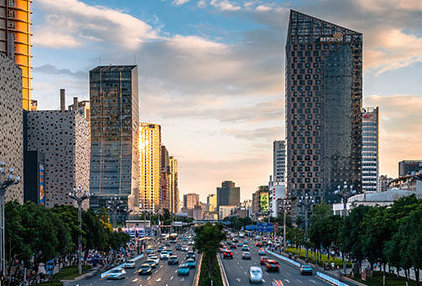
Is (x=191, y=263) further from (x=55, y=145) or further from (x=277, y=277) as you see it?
(x=55, y=145)

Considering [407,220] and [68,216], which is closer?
[407,220]

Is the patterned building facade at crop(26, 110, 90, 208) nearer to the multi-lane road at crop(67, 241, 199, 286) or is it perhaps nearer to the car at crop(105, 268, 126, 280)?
the multi-lane road at crop(67, 241, 199, 286)

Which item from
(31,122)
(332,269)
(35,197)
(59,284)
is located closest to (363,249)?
(332,269)

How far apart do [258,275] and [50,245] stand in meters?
23.3

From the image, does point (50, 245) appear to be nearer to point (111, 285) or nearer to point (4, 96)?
point (111, 285)

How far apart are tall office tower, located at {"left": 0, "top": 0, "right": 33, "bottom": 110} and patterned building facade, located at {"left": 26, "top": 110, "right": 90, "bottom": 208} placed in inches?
668

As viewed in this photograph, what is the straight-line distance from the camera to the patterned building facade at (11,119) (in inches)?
5458

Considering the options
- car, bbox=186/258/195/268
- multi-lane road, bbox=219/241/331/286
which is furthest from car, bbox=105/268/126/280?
car, bbox=186/258/195/268

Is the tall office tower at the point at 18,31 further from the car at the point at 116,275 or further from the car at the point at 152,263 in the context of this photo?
the car at the point at 116,275

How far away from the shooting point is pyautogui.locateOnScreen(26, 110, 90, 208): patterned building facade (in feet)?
618

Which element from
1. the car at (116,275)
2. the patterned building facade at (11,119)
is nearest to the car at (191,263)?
the car at (116,275)

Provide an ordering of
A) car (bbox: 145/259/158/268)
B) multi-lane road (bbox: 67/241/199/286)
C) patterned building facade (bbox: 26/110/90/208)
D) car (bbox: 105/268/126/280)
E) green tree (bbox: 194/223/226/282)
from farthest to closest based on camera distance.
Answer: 1. patterned building facade (bbox: 26/110/90/208)
2. car (bbox: 145/259/158/268)
3. green tree (bbox: 194/223/226/282)
4. car (bbox: 105/268/126/280)
5. multi-lane road (bbox: 67/241/199/286)

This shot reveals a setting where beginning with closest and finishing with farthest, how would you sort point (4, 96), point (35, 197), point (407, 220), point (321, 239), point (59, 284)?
1. point (407, 220)
2. point (59, 284)
3. point (321, 239)
4. point (4, 96)
5. point (35, 197)

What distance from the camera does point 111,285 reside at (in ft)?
207
